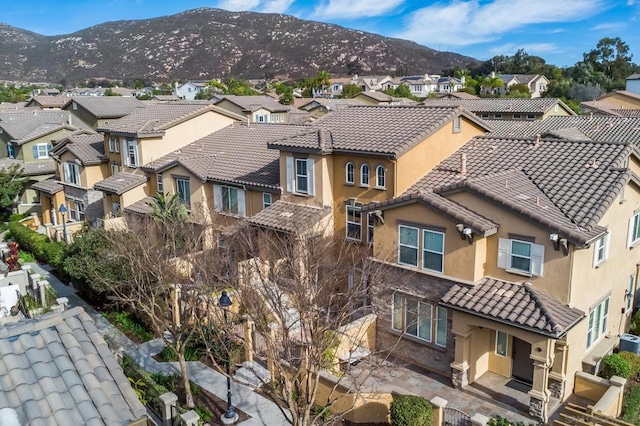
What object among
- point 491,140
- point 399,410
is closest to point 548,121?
point 491,140

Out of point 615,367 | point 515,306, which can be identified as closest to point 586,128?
point 615,367

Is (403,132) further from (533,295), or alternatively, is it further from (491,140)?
(533,295)

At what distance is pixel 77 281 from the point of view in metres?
27.8

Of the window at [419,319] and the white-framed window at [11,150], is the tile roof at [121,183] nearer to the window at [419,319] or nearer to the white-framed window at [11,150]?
the white-framed window at [11,150]

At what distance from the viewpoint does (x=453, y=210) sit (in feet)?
60.0

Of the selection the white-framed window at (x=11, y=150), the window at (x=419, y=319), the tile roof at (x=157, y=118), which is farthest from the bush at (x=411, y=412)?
the white-framed window at (x=11, y=150)

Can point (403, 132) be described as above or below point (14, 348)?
above

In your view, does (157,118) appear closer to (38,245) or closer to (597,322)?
(38,245)

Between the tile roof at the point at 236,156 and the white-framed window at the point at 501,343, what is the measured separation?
1253 cm

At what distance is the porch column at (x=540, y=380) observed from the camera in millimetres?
16375

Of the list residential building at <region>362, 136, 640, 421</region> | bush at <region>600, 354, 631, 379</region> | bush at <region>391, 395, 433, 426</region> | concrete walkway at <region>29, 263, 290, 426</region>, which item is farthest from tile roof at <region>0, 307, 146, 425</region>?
bush at <region>600, 354, 631, 379</region>

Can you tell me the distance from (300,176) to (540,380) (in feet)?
44.5

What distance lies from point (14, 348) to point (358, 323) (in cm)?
1338

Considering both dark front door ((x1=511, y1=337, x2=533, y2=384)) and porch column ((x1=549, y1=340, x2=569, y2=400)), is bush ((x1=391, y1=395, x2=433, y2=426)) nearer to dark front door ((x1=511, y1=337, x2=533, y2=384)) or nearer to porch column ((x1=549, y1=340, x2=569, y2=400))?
porch column ((x1=549, y1=340, x2=569, y2=400))
